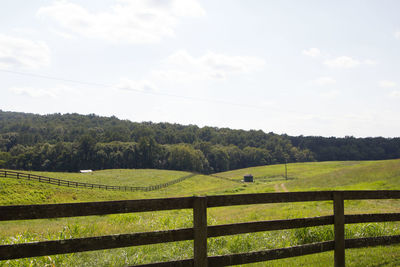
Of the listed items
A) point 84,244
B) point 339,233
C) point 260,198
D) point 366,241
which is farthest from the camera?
point 366,241

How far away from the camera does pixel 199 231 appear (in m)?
5.21

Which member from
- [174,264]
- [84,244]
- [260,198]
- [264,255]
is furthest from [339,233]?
[84,244]

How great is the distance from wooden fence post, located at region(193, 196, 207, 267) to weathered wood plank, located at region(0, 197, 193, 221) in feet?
0.44

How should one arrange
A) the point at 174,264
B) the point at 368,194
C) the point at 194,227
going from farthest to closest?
the point at 368,194 → the point at 194,227 → the point at 174,264

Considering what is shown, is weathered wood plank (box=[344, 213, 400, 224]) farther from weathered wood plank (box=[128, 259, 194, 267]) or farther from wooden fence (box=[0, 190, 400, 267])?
weathered wood plank (box=[128, 259, 194, 267])

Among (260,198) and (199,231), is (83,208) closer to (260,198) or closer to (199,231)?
(199,231)

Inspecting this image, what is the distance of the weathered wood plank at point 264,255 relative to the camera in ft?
17.7

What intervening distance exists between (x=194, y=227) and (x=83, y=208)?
1755mm

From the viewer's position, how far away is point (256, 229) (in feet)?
19.1

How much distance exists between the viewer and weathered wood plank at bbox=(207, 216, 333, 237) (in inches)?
213

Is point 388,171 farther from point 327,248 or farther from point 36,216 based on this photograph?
point 36,216

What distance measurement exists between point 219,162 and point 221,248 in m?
169

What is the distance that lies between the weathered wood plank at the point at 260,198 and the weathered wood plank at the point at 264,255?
0.88 metres

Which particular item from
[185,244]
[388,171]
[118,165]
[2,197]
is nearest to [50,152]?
[118,165]
